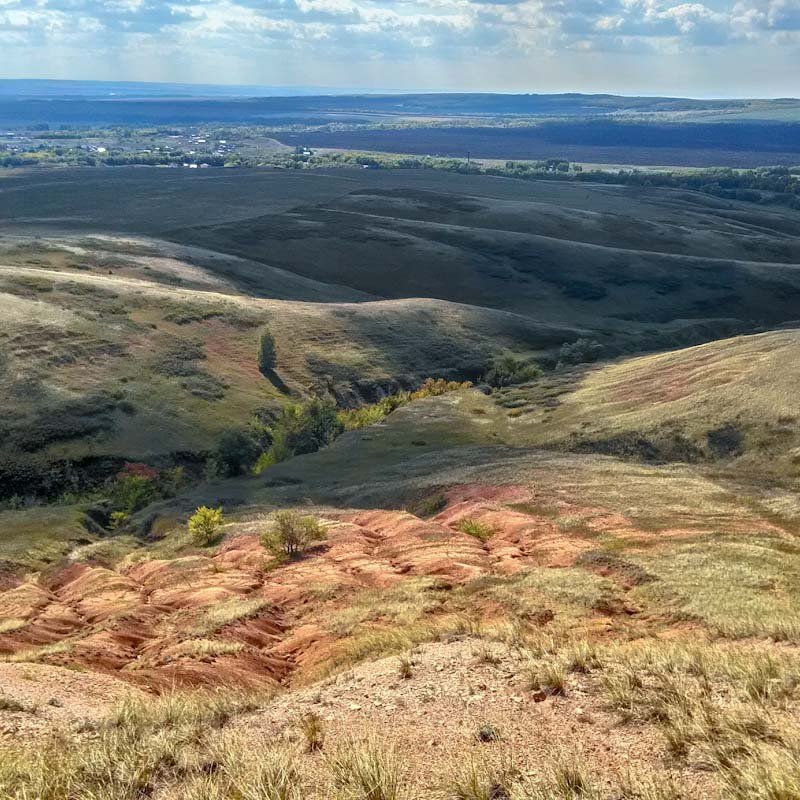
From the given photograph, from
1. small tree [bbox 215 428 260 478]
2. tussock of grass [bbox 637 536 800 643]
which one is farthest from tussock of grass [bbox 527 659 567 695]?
small tree [bbox 215 428 260 478]

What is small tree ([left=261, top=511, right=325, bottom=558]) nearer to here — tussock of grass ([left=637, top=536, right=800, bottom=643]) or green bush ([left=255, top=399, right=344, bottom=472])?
tussock of grass ([left=637, top=536, right=800, bottom=643])

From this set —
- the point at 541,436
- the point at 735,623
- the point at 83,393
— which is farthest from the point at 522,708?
the point at 83,393

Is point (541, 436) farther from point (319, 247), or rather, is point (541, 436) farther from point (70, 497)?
point (319, 247)

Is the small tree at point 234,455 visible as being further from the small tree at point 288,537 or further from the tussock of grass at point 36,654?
the tussock of grass at point 36,654

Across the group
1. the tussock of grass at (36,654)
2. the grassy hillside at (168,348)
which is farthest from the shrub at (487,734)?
the grassy hillside at (168,348)

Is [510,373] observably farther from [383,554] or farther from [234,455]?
[383,554]

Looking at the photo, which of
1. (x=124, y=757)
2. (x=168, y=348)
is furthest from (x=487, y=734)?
(x=168, y=348)
